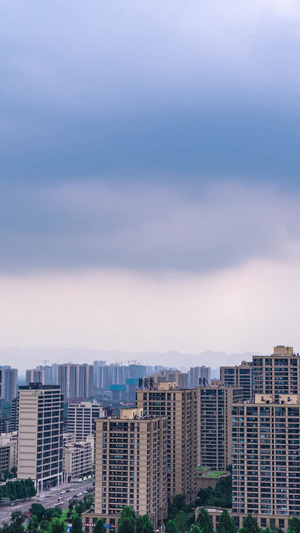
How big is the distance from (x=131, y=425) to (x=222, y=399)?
29071mm

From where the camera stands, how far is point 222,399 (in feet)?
245

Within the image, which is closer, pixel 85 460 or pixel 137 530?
pixel 137 530

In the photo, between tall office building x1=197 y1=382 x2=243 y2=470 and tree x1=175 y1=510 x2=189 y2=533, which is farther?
tall office building x1=197 y1=382 x2=243 y2=470

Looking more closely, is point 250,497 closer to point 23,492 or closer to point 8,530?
point 8,530

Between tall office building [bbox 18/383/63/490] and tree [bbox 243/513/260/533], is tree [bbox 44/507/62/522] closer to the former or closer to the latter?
tall office building [bbox 18/383/63/490]

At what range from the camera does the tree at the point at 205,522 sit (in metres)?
45.0

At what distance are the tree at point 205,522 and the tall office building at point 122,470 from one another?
356 centimetres

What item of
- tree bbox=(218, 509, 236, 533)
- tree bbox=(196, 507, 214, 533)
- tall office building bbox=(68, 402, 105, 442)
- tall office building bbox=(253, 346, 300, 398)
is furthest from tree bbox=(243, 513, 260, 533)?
tall office building bbox=(68, 402, 105, 442)

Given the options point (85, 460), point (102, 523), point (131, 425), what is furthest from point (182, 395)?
point (85, 460)

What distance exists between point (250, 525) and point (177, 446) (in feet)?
43.7

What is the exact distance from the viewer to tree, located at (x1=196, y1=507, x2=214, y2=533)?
45031 millimetres

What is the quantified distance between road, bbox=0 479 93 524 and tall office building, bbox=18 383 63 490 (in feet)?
6.00

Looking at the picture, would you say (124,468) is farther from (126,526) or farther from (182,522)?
(182,522)

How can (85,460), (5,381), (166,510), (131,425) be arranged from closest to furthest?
(131,425) < (166,510) < (85,460) < (5,381)
